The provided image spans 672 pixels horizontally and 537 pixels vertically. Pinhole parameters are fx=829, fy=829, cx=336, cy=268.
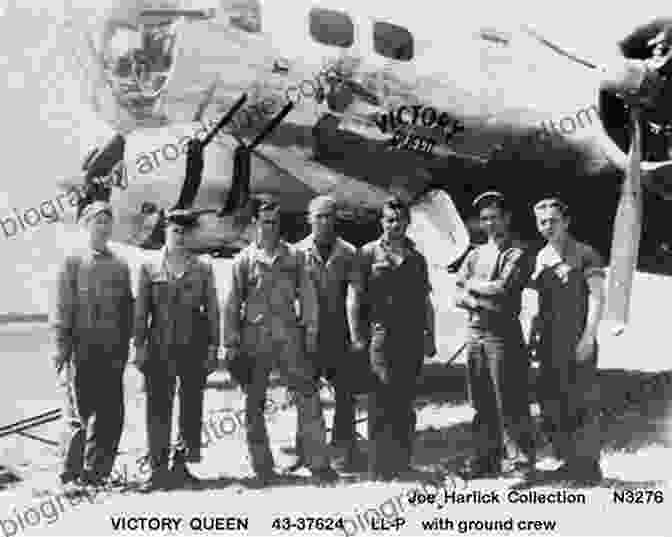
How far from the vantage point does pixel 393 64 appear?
735 cm

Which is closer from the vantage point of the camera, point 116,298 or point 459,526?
point 116,298

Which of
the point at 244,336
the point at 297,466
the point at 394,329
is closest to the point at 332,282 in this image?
the point at 394,329

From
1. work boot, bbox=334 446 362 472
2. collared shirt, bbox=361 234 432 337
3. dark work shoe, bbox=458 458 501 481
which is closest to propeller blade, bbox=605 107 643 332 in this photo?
dark work shoe, bbox=458 458 501 481

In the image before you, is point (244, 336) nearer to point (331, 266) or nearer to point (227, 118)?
point (331, 266)

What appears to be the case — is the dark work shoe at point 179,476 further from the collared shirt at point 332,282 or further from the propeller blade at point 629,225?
the propeller blade at point 629,225

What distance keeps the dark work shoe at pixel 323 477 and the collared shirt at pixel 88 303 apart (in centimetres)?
168

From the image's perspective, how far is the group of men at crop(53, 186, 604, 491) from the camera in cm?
582

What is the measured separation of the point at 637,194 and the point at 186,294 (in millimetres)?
4131

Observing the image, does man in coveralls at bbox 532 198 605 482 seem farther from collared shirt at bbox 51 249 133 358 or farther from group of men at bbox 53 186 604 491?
collared shirt at bbox 51 249 133 358

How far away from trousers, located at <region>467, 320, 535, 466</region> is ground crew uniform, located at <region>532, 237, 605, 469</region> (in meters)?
0.22

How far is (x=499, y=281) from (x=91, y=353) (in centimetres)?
292

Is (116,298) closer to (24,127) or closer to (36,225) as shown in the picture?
(36,225)

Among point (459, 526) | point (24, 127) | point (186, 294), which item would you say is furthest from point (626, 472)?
point (24, 127)

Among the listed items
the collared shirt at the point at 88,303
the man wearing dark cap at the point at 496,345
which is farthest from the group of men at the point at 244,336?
the man wearing dark cap at the point at 496,345
